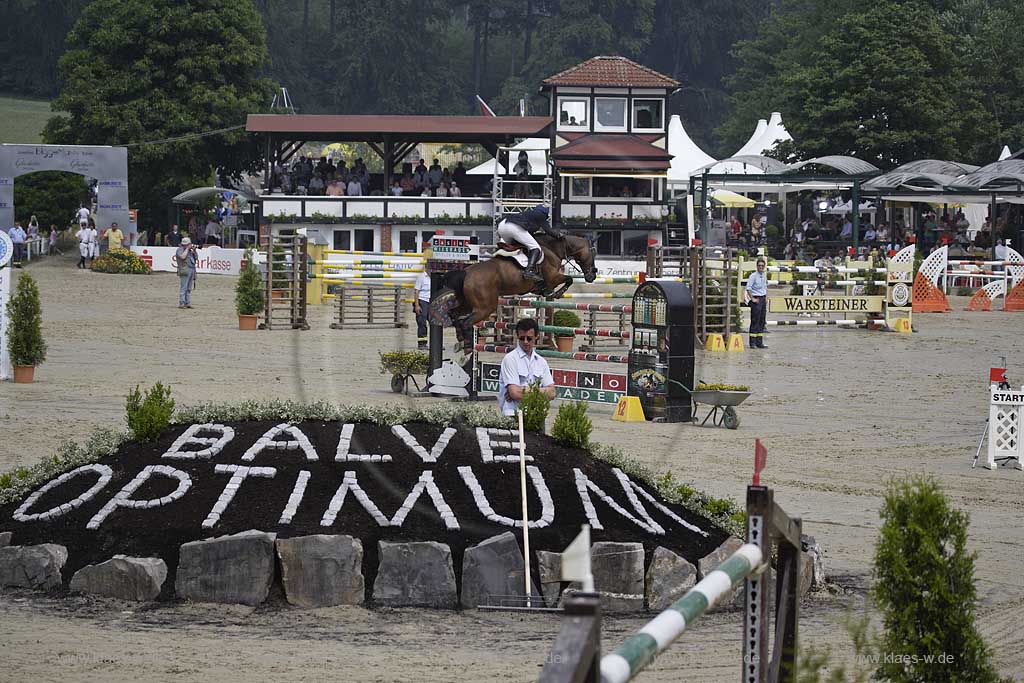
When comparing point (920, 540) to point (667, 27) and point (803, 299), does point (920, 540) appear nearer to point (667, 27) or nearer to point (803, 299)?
point (803, 299)

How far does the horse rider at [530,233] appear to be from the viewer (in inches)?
550

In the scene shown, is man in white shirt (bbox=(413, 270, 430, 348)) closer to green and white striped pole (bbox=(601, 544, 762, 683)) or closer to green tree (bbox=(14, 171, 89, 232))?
green and white striped pole (bbox=(601, 544, 762, 683))

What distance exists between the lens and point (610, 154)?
5075 cm

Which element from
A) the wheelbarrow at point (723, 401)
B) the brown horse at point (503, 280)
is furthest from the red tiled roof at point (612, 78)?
the brown horse at point (503, 280)

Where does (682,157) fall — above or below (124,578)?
above

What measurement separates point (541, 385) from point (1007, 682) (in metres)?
7.72

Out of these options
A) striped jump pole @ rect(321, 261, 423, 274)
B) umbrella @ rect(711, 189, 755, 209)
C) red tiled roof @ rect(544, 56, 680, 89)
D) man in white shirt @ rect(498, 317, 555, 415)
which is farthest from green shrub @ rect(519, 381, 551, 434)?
umbrella @ rect(711, 189, 755, 209)

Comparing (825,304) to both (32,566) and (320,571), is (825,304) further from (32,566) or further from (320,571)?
(32,566)

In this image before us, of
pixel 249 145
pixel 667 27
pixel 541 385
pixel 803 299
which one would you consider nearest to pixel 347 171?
pixel 249 145

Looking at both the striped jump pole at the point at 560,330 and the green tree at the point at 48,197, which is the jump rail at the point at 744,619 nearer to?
the striped jump pole at the point at 560,330

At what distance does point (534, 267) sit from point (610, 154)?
37200 mm

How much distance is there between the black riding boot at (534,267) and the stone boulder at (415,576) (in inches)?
205

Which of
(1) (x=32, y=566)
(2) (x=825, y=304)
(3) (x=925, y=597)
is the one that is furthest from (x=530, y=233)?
(2) (x=825, y=304)

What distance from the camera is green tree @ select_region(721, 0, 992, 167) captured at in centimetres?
5794
